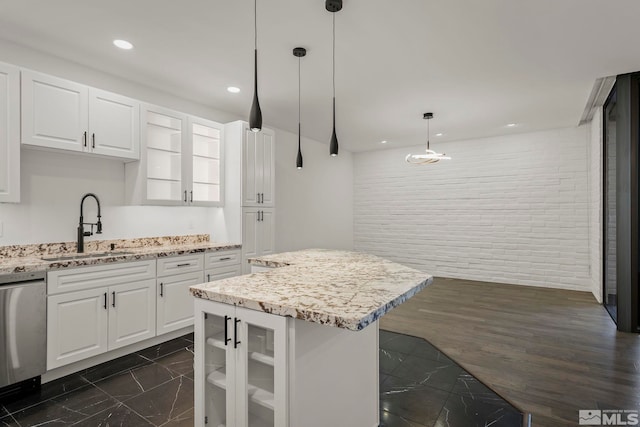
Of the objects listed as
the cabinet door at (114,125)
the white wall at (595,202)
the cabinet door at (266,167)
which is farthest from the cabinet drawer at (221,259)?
the white wall at (595,202)

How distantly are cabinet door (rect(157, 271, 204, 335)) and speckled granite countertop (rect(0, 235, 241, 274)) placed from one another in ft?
0.88

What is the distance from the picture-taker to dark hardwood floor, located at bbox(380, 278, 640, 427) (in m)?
2.34

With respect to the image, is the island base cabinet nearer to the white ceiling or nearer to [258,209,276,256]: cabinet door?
the white ceiling

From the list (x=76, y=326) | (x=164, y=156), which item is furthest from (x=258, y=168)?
(x=76, y=326)

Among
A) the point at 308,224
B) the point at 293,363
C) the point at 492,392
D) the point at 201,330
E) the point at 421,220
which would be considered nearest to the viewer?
the point at 293,363

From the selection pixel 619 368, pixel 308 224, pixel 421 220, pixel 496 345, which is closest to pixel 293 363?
pixel 496 345

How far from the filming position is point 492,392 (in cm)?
244

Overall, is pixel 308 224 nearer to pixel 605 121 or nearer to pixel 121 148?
pixel 121 148

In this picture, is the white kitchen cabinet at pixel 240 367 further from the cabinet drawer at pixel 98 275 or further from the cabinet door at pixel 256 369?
the cabinet drawer at pixel 98 275

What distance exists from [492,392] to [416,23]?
9.13ft

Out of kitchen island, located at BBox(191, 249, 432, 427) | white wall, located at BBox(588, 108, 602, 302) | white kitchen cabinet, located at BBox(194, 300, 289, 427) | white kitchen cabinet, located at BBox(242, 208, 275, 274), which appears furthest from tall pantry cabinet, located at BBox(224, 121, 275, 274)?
white wall, located at BBox(588, 108, 602, 302)

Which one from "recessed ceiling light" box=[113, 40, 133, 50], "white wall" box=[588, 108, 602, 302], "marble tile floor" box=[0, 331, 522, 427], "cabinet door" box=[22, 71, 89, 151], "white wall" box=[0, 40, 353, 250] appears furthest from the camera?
"white wall" box=[588, 108, 602, 302]

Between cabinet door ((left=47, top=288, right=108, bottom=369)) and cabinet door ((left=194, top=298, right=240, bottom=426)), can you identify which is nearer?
cabinet door ((left=194, top=298, right=240, bottom=426))

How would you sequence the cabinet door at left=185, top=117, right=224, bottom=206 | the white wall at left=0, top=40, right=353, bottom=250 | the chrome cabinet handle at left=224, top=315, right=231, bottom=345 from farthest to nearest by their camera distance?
the cabinet door at left=185, top=117, right=224, bottom=206
the white wall at left=0, top=40, right=353, bottom=250
the chrome cabinet handle at left=224, top=315, right=231, bottom=345
